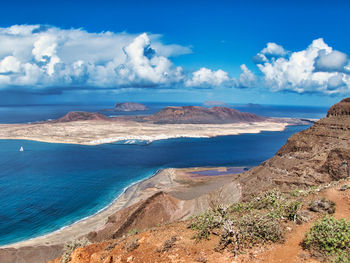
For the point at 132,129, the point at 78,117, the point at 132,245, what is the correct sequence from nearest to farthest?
1. the point at 132,245
2. the point at 132,129
3. the point at 78,117

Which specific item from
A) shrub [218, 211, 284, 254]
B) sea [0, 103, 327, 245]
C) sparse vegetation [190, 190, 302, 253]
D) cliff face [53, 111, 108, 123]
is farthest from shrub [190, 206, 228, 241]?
cliff face [53, 111, 108, 123]

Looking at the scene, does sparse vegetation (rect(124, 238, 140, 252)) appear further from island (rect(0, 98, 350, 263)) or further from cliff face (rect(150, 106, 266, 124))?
cliff face (rect(150, 106, 266, 124))

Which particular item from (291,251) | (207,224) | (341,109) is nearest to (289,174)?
(341,109)

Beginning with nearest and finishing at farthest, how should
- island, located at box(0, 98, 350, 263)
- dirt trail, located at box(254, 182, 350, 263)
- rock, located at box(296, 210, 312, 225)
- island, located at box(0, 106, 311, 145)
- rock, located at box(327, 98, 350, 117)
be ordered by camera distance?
dirt trail, located at box(254, 182, 350, 263) < rock, located at box(296, 210, 312, 225) < island, located at box(0, 98, 350, 263) < rock, located at box(327, 98, 350, 117) < island, located at box(0, 106, 311, 145)

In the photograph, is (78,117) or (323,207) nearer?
(323,207)

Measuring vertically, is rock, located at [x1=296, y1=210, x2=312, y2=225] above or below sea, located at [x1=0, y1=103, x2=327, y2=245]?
above

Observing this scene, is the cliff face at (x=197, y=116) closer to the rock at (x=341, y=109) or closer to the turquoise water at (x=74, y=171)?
the turquoise water at (x=74, y=171)

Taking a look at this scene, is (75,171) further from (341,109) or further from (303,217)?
(303,217)
